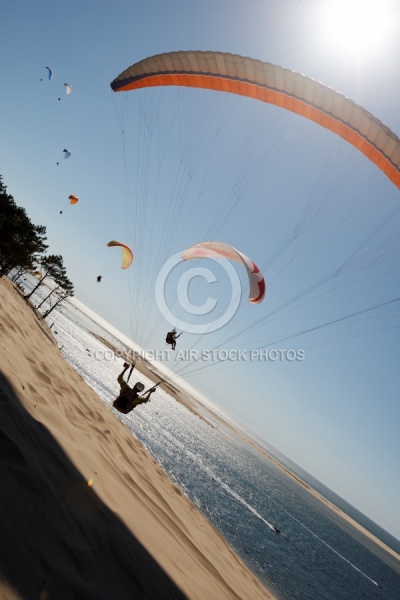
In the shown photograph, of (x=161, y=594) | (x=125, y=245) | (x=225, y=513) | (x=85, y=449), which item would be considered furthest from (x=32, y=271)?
(x=161, y=594)

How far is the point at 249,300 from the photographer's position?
11766 millimetres

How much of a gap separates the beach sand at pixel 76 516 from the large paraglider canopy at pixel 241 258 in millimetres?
6796

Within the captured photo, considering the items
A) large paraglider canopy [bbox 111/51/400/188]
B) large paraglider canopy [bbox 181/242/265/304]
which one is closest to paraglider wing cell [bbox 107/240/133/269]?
large paraglider canopy [bbox 181/242/265/304]

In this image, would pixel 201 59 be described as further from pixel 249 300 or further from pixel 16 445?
pixel 16 445

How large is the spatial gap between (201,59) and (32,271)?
35.6 metres

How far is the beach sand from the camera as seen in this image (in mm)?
2777

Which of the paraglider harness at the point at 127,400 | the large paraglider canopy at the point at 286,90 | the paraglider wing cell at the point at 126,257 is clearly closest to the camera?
the large paraglider canopy at the point at 286,90

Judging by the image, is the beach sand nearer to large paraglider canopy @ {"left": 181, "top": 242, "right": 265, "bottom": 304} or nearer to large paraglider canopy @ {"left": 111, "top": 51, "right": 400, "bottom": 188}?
large paraglider canopy @ {"left": 181, "top": 242, "right": 265, "bottom": 304}

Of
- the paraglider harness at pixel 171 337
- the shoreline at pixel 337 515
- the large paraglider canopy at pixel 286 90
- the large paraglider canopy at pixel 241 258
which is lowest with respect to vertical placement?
the shoreline at pixel 337 515

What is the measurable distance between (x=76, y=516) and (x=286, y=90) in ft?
34.3

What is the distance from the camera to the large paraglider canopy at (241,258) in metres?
11.3

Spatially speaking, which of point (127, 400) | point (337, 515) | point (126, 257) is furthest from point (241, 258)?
point (337, 515)

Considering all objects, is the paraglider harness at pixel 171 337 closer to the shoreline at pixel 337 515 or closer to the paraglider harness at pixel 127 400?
the paraglider harness at pixel 127 400

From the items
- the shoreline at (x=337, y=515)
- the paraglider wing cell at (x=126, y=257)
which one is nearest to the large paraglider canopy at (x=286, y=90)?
Result: the paraglider wing cell at (x=126, y=257)
